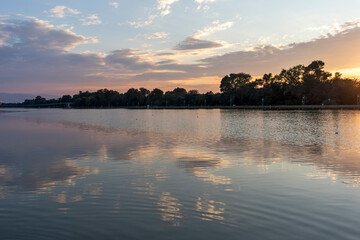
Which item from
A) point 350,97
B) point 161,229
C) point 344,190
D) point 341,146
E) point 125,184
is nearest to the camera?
point 161,229

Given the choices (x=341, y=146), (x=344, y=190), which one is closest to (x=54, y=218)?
(x=344, y=190)

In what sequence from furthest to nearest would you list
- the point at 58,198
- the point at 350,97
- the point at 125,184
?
the point at 350,97, the point at 125,184, the point at 58,198

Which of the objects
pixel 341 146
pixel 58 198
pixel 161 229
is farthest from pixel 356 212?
pixel 341 146

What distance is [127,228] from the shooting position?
898 cm

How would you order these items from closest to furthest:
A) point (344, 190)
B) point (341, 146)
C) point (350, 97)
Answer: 1. point (344, 190)
2. point (341, 146)
3. point (350, 97)

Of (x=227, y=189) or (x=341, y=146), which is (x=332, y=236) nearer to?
(x=227, y=189)

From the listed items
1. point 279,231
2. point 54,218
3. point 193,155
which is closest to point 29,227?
point 54,218

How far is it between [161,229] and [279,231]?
3.41 m

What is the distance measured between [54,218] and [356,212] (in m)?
10.0

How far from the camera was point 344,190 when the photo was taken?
508 inches

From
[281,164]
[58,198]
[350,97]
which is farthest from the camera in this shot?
[350,97]

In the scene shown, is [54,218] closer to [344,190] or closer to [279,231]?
[279,231]

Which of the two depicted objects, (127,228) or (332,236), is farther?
(127,228)

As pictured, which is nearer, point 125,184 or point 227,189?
point 227,189
